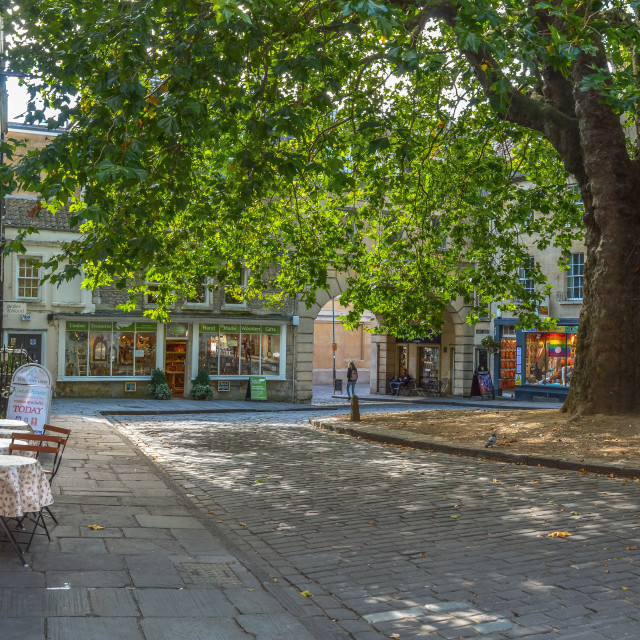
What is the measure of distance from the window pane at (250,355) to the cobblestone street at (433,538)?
20055 millimetres

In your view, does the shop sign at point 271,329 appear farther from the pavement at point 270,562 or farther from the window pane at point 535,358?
the pavement at point 270,562

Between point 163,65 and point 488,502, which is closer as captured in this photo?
point 488,502

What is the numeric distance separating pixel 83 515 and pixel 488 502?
456 centimetres

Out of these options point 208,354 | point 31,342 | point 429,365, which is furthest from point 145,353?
point 429,365

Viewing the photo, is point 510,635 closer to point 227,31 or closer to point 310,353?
point 227,31

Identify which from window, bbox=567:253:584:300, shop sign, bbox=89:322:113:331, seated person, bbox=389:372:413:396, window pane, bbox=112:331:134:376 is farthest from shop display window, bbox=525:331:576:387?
shop sign, bbox=89:322:113:331

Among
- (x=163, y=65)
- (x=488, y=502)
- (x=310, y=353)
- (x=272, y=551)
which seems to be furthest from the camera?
(x=310, y=353)

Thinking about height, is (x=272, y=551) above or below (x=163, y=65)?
below

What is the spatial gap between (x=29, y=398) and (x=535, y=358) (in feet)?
88.0

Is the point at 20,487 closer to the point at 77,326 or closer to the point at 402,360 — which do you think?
the point at 77,326

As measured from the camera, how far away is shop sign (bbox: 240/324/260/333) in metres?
34.5

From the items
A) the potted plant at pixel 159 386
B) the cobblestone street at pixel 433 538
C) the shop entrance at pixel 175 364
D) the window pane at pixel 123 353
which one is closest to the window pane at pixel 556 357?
the shop entrance at pixel 175 364

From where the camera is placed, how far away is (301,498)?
1017 centimetres

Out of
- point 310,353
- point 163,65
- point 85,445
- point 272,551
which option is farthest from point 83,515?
point 310,353
